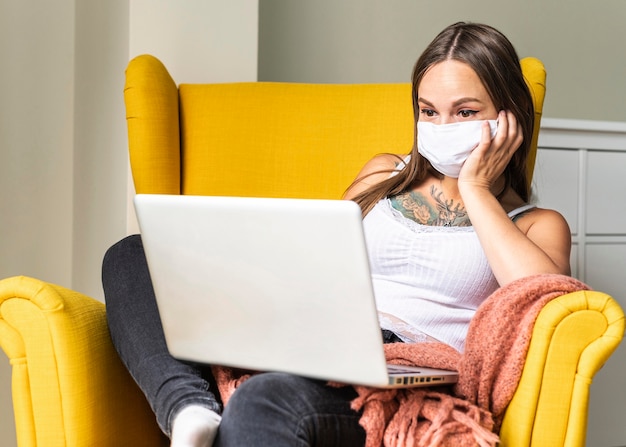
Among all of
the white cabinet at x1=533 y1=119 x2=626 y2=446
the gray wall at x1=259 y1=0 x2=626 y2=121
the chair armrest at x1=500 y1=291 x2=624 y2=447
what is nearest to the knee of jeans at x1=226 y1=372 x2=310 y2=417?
the chair armrest at x1=500 y1=291 x2=624 y2=447

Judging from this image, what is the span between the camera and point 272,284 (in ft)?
3.00

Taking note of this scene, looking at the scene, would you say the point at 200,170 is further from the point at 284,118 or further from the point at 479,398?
the point at 479,398

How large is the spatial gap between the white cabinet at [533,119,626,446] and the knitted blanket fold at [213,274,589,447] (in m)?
1.00

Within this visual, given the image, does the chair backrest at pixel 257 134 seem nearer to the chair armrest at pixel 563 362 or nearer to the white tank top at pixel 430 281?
the white tank top at pixel 430 281

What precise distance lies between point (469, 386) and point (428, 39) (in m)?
1.62

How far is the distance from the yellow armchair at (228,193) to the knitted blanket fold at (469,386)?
0.09ft

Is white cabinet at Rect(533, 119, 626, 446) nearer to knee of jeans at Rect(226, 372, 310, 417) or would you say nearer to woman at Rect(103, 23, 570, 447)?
woman at Rect(103, 23, 570, 447)

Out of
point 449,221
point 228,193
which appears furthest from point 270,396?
point 228,193

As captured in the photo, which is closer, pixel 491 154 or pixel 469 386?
pixel 469 386

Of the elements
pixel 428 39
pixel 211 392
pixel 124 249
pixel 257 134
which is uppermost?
pixel 428 39

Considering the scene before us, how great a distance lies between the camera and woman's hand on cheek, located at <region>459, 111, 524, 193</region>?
4.30 ft

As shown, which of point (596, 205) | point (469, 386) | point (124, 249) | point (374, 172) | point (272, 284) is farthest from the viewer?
point (596, 205)

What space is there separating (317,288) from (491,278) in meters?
0.50

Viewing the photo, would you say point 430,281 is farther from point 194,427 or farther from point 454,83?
point 194,427
